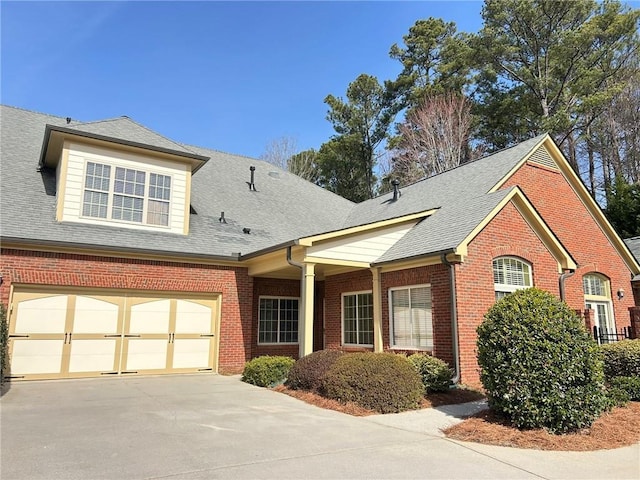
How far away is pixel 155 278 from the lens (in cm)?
1202

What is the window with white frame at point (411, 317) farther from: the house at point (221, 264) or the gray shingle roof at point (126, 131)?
the gray shingle roof at point (126, 131)

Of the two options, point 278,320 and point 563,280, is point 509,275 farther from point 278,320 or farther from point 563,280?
point 278,320

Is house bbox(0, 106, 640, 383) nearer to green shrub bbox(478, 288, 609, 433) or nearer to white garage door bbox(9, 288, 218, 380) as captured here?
white garage door bbox(9, 288, 218, 380)

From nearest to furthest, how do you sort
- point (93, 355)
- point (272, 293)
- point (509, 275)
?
1. point (93, 355)
2. point (509, 275)
3. point (272, 293)

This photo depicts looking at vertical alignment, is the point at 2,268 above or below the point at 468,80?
below

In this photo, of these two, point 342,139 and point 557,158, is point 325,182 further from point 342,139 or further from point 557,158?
point 557,158

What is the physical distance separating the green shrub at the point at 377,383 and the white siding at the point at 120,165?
22.7ft

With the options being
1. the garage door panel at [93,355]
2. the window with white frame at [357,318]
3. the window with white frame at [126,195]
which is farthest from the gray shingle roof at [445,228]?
the garage door panel at [93,355]

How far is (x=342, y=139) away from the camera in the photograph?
35625 mm

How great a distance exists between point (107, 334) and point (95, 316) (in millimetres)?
552

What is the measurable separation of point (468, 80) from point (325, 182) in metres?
13.1

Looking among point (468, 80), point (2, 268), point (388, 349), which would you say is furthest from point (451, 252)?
point (468, 80)

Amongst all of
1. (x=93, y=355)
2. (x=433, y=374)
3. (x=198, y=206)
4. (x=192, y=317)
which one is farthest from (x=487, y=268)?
(x=93, y=355)

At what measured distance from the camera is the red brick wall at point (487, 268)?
10.1 meters
